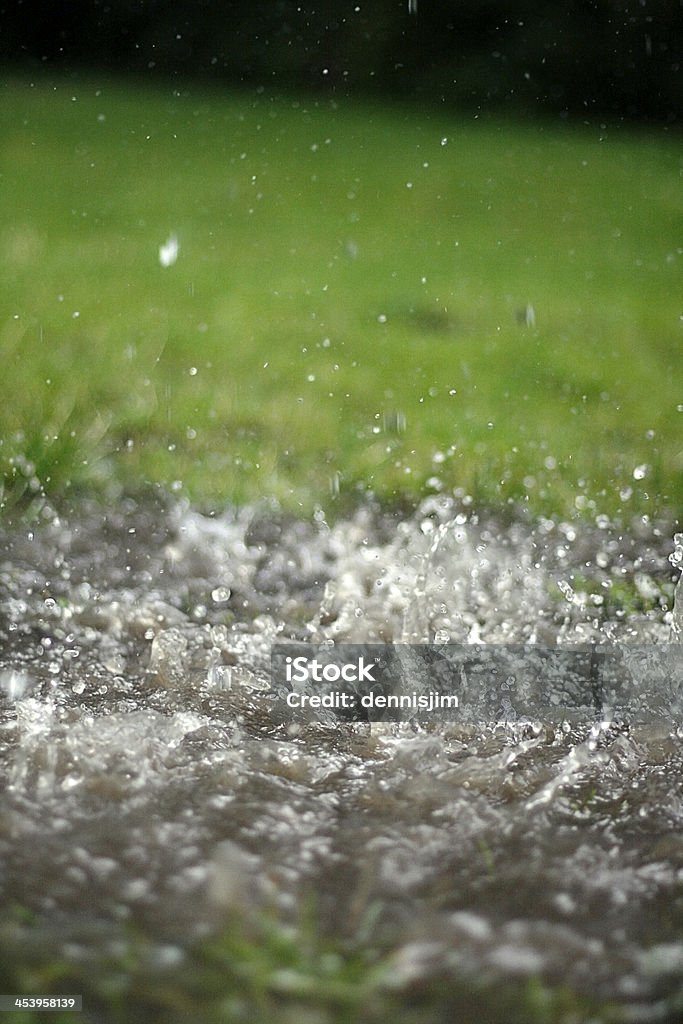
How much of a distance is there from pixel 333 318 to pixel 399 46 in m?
7.15

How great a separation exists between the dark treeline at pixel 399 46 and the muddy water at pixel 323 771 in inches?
344

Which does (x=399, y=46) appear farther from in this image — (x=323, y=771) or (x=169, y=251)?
(x=323, y=771)

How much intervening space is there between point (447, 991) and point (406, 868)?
21cm

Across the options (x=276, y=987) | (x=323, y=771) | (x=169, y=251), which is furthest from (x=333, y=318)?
(x=276, y=987)

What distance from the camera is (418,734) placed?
5.73 feet

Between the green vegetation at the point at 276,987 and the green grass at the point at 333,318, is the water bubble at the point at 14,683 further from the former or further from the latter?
the green grass at the point at 333,318

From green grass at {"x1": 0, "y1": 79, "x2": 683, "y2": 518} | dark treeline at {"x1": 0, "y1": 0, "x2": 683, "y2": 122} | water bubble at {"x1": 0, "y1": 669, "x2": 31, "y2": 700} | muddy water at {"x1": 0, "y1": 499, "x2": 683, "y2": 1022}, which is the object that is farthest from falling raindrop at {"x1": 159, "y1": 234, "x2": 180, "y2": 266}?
dark treeline at {"x1": 0, "y1": 0, "x2": 683, "y2": 122}

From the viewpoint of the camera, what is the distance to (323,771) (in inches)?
64.3

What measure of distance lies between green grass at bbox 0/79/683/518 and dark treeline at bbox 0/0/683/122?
4.53 ft

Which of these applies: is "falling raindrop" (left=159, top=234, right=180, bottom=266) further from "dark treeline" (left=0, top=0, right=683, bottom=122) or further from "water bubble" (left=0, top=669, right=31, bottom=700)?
"dark treeline" (left=0, top=0, right=683, bottom=122)

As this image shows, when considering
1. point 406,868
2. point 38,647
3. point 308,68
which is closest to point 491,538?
point 38,647

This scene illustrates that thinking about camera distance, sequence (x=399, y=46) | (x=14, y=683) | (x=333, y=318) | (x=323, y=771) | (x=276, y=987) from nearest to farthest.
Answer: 1. (x=276, y=987)
2. (x=323, y=771)
3. (x=14, y=683)
4. (x=333, y=318)
5. (x=399, y=46)

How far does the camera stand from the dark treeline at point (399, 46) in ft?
33.4

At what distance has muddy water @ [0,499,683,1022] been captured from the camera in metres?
1.30
